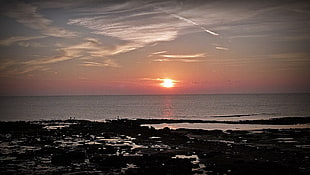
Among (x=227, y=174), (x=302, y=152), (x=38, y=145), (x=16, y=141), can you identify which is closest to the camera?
(x=227, y=174)

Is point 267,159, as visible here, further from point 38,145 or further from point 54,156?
point 38,145

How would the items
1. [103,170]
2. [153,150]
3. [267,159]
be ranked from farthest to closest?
1. [153,150]
2. [267,159]
3. [103,170]

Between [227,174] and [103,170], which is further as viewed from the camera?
[103,170]

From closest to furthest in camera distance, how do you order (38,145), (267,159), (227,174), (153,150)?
(227,174), (267,159), (153,150), (38,145)

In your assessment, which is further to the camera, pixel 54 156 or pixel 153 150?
pixel 153 150

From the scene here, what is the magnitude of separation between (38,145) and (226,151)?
21739mm

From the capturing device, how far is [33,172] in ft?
68.9

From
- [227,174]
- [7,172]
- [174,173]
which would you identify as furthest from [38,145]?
[227,174]

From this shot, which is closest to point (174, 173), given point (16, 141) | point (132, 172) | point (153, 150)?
point (132, 172)

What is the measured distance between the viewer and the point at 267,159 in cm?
2472

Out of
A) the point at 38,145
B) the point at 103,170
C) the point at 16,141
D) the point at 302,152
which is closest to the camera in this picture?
the point at 103,170

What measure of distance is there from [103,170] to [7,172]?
23.3ft

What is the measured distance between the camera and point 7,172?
68.1 feet

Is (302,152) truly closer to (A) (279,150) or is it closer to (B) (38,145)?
(A) (279,150)
